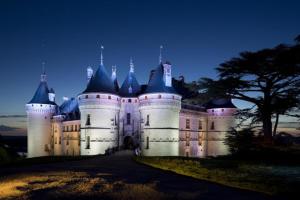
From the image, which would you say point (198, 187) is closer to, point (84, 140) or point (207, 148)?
point (84, 140)

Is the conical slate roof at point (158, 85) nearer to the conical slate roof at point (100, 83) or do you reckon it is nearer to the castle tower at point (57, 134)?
the conical slate roof at point (100, 83)

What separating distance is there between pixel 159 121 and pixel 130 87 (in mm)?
6844

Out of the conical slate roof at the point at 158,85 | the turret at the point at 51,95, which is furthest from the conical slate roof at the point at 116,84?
the turret at the point at 51,95

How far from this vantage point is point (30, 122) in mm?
49188

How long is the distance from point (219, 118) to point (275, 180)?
32.8m

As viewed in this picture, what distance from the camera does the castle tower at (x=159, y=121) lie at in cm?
3500

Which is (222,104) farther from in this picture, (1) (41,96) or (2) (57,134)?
(1) (41,96)

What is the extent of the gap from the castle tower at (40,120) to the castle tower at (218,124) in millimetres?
22602

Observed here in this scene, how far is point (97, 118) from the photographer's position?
35188 millimetres

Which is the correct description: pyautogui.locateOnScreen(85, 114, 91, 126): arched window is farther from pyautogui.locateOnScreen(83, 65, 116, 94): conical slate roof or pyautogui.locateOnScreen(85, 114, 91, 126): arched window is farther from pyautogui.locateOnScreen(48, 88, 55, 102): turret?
pyautogui.locateOnScreen(48, 88, 55, 102): turret

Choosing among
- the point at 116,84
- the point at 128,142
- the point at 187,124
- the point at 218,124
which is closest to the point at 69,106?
the point at 116,84

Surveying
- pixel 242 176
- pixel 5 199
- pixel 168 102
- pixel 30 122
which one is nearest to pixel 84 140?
pixel 168 102

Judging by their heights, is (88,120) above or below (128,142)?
above

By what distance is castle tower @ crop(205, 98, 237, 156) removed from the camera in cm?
4675
